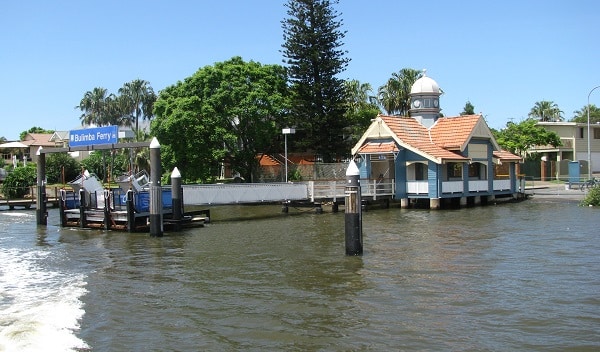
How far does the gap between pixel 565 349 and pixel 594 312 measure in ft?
6.99

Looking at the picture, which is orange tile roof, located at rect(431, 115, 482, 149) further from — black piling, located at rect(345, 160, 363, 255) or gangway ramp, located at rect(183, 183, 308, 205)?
black piling, located at rect(345, 160, 363, 255)

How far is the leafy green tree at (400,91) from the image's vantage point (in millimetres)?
58844

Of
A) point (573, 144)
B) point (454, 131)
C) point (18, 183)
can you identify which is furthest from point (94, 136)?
point (573, 144)

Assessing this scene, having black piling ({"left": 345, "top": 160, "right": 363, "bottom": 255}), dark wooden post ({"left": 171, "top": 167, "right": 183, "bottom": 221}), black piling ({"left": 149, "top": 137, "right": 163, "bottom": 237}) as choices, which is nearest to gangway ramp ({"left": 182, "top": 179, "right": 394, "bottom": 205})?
dark wooden post ({"left": 171, "top": 167, "right": 183, "bottom": 221})

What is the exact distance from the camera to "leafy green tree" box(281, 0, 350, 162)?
4306cm

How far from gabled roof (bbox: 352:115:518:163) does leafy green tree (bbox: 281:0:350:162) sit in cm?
862

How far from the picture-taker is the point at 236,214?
32.0m

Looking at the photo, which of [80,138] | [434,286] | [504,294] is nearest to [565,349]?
[504,294]

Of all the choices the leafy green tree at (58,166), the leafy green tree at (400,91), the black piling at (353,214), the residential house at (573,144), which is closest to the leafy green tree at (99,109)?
the leafy green tree at (58,166)

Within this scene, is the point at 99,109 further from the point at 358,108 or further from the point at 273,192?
the point at 273,192

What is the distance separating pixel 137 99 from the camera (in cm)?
8294

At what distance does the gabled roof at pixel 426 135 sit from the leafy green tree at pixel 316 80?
8.62 meters

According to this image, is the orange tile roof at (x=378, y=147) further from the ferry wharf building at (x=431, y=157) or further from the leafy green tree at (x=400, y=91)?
the leafy green tree at (x=400, y=91)

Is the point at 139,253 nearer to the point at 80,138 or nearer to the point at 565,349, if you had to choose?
the point at 80,138
